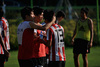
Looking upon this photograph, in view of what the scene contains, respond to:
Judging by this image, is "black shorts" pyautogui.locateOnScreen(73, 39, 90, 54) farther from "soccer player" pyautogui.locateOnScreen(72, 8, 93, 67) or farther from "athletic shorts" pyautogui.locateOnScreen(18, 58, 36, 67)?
"athletic shorts" pyautogui.locateOnScreen(18, 58, 36, 67)

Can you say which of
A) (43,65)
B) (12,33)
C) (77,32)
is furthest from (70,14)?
(43,65)

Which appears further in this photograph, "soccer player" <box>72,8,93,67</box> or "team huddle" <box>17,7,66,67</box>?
"soccer player" <box>72,8,93,67</box>

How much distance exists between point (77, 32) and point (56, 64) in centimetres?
250

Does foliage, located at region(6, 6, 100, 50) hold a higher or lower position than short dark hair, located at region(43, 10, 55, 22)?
lower

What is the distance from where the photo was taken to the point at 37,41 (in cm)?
564

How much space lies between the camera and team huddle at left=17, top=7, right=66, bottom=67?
535 cm

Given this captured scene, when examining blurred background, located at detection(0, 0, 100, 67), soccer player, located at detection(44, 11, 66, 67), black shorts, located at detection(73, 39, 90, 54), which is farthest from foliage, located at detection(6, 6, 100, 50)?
soccer player, located at detection(44, 11, 66, 67)

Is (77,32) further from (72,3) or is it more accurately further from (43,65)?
(72,3)

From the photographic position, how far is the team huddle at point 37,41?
535 centimetres

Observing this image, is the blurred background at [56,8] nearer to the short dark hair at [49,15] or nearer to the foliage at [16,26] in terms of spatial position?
the foliage at [16,26]

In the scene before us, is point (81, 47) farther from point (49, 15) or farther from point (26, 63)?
point (26, 63)

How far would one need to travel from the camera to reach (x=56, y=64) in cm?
580

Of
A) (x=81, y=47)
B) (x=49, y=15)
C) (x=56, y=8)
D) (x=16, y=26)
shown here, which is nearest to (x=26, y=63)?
(x=49, y=15)

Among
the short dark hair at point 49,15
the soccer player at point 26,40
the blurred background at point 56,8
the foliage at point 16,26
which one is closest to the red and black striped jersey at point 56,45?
the short dark hair at point 49,15
